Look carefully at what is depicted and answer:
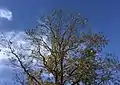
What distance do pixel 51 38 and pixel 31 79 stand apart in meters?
4.14

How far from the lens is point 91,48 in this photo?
111ft

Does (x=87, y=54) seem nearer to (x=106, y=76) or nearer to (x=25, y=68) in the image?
(x=106, y=76)

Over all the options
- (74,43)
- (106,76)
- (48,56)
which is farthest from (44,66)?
(106,76)

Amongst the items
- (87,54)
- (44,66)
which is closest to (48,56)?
(44,66)

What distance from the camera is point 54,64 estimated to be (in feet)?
109

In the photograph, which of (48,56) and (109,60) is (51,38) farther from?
(109,60)

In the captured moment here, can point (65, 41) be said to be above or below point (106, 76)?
above

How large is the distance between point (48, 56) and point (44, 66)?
955mm

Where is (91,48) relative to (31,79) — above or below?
above

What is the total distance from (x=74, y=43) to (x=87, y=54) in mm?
1585

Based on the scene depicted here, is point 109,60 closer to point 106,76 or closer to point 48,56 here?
point 106,76

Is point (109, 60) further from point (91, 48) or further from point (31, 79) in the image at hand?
point (31, 79)

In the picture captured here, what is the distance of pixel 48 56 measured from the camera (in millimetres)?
33938

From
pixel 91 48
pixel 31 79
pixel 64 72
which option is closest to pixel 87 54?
pixel 91 48
